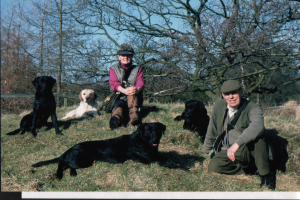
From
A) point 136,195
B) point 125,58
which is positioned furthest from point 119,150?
point 125,58

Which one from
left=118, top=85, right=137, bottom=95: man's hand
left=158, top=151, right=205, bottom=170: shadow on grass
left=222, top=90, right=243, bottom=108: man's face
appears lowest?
left=158, top=151, right=205, bottom=170: shadow on grass

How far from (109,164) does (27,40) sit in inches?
72.8

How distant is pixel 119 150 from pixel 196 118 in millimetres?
1901

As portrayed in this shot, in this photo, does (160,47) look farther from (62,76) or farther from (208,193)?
(208,193)

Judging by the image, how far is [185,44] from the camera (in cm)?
556

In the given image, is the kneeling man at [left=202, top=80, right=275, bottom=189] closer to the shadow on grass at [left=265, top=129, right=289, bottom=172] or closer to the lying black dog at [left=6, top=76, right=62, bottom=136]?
the shadow on grass at [left=265, top=129, right=289, bottom=172]

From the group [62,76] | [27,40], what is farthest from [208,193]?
[62,76]

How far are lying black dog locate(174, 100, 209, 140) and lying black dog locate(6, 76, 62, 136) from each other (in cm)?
224

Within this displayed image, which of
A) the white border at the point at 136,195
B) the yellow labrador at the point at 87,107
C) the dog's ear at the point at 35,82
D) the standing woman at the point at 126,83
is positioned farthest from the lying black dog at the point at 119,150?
the yellow labrador at the point at 87,107

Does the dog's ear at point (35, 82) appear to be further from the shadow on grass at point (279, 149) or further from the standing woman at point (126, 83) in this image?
the shadow on grass at point (279, 149)

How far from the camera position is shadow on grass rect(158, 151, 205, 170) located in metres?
3.14

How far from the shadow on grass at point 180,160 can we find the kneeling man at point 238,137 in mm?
219

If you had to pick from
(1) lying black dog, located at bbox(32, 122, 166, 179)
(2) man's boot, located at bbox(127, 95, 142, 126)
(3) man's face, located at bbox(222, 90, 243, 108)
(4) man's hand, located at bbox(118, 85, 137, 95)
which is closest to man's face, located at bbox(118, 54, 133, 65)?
(4) man's hand, located at bbox(118, 85, 137, 95)

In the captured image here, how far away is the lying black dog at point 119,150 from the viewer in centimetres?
288
